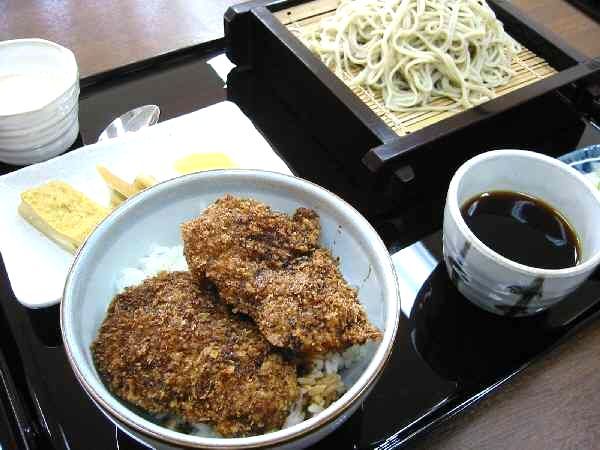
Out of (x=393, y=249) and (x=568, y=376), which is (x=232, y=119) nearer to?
(x=393, y=249)

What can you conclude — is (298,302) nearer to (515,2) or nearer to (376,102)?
(376,102)

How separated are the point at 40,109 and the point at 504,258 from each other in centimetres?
104

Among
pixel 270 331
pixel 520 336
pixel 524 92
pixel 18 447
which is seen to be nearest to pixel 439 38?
pixel 524 92

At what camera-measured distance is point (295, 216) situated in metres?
1.07

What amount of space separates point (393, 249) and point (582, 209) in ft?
1.31

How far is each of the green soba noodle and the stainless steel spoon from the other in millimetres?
485

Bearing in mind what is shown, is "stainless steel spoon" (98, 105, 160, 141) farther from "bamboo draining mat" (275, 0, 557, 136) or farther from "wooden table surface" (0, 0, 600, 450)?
"bamboo draining mat" (275, 0, 557, 136)

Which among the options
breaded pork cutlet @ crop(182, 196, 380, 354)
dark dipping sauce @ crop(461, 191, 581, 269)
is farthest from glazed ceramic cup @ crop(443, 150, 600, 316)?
breaded pork cutlet @ crop(182, 196, 380, 354)

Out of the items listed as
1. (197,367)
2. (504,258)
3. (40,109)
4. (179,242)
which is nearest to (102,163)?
(40,109)

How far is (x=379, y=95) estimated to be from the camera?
1.60m

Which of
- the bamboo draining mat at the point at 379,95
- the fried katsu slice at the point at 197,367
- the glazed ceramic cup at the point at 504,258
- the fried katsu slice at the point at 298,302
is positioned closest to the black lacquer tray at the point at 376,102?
the bamboo draining mat at the point at 379,95

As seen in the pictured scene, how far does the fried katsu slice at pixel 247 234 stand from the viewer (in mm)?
991

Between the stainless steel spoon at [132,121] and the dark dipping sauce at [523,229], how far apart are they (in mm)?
852

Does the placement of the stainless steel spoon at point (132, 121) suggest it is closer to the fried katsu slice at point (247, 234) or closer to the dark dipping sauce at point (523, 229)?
the fried katsu slice at point (247, 234)
